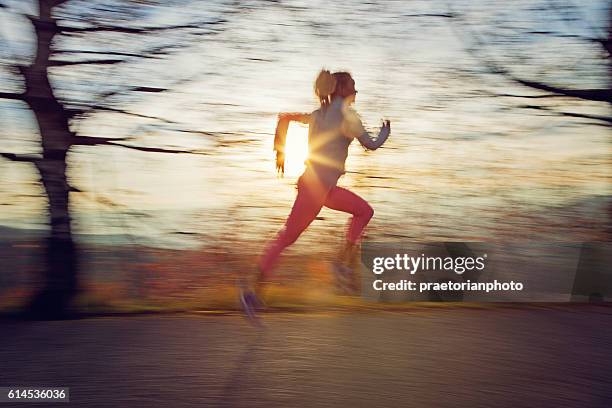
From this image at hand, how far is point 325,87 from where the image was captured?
20.5ft

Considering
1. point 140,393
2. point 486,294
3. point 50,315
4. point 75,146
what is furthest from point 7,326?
point 486,294

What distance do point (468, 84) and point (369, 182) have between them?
150 cm

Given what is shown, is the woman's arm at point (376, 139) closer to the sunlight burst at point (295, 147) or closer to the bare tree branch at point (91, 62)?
the sunlight burst at point (295, 147)

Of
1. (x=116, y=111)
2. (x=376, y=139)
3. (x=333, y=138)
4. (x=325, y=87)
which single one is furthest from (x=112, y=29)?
(x=376, y=139)

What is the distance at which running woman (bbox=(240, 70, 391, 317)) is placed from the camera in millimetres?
6129

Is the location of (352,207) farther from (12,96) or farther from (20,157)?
(12,96)

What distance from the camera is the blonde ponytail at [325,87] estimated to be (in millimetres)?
6223

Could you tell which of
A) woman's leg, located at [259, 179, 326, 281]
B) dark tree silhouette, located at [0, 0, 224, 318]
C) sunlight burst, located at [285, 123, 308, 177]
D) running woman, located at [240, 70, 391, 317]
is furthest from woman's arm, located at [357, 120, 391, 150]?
dark tree silhouette, located at [0, 0, 224, 318]

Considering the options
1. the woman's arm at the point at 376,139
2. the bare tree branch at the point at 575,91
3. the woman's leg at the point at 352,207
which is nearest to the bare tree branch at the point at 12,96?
the woman's leg at the point at 352,207

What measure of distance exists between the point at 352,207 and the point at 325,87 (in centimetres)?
97

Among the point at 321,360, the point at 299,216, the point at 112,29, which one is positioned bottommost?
the point at 321,360

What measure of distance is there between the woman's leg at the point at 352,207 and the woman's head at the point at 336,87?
0.71 metres

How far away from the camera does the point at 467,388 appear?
15.5ft

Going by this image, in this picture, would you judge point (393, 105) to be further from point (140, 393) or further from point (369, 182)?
point (140, 393)
